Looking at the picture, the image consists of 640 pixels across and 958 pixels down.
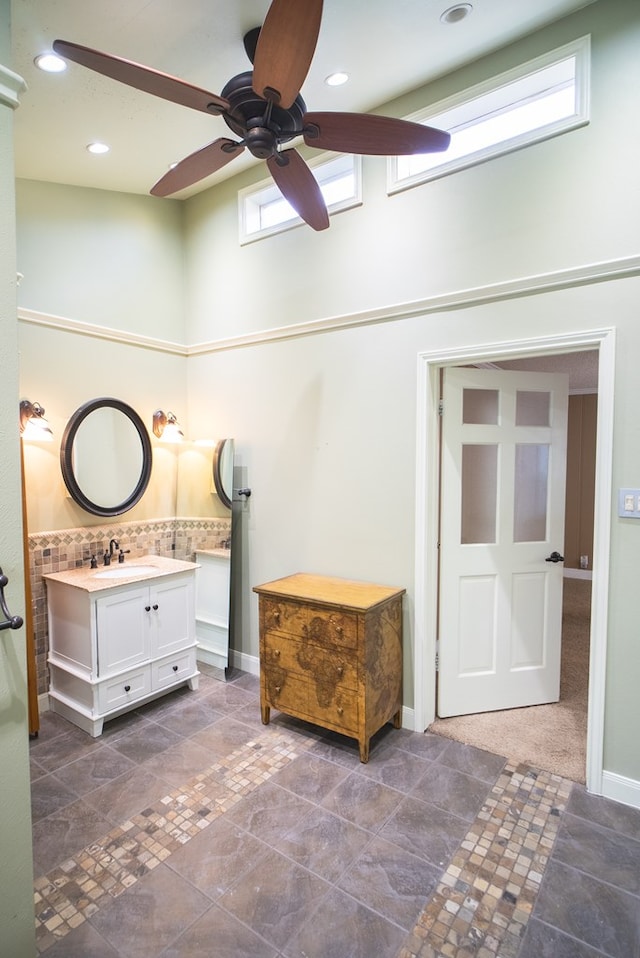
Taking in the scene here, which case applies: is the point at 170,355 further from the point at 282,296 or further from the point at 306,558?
the point at 306,558

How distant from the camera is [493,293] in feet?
8.21

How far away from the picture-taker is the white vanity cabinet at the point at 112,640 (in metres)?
2.84

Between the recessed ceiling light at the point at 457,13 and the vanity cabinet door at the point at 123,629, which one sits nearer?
the recessed ceiling light at the point at 457,13

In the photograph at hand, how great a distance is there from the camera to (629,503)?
218 centimetres

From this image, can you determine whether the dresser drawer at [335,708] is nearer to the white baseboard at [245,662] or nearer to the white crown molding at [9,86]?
the white baseboard at [245,662]

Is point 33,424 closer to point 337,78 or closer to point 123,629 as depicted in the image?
point 123,629

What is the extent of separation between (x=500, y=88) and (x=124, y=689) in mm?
3805

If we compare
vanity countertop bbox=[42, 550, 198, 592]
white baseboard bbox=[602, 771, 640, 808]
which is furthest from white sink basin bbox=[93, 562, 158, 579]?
white baseboard bbox=[602, 771, 640, 808]

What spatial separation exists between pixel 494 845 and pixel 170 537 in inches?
111

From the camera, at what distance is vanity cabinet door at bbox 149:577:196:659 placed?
10.3 ft

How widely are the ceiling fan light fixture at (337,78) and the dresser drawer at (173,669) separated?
3365mm

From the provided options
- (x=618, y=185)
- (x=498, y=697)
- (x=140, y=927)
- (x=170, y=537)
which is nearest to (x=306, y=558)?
(x=170, y=537)

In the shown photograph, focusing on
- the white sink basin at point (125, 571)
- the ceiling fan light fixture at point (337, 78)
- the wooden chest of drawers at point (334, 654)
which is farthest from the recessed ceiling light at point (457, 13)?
the white sink basin at point (125, 571)

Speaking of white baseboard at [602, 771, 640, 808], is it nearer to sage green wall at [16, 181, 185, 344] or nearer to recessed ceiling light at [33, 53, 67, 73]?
sage green wall at [16, 181, 185, 344]
